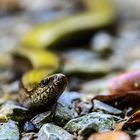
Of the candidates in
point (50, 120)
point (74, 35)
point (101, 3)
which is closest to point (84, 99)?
point (50, 120)

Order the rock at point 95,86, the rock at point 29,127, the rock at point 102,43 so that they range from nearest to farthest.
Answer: the rock at point 29,127
the rock at point 95,86
the rock at point 102,43

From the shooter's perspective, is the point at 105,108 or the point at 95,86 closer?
the point at 105,108

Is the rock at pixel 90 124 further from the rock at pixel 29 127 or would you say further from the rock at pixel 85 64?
the rock at pixel 85 64

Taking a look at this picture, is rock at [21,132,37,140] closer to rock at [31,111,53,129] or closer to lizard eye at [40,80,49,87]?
rock at [31,111,53,129]

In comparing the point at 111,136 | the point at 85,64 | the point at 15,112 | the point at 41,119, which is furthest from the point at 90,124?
the point at 85,64

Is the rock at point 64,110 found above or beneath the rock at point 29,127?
above

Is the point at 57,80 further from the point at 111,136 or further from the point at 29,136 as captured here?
the point at 111,136

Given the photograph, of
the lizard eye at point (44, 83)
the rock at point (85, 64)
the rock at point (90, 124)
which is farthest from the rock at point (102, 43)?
the rock at point (90, 124)
